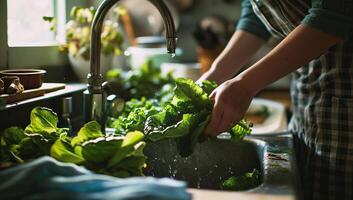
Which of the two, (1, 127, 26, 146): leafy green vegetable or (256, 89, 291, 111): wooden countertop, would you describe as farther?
(256, 89, 291, 111): wooden countertop

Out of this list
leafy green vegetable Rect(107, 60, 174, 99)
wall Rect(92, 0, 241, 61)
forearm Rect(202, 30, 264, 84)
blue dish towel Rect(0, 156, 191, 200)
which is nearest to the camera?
blue dish towel Rect(0, 156, 191, 200)

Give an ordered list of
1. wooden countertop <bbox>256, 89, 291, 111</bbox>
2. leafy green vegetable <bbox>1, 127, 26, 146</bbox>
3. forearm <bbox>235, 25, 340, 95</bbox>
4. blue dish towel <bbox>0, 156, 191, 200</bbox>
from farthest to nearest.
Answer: wooden countertop <bbox>256, 89, 291, 111</bbox> → forearm <bbox>235, 25, 340, 95</bbox> → leafy green vegetable <bbox>1, 127, 26, 146</bbox> → blue dish towel <bbox>0, 156, 191, 200</bbox>

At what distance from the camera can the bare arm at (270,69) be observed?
83 centimetres

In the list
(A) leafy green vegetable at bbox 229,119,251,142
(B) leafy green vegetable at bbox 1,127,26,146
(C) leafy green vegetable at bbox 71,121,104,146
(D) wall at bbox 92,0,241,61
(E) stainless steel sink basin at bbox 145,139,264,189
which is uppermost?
(D) wall at bbox 92,0,241,61

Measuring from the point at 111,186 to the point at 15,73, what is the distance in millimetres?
495

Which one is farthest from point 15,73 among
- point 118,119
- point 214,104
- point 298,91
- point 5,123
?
point 298,91

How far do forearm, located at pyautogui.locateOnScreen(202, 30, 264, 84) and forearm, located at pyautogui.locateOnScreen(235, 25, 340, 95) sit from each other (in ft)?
1.11

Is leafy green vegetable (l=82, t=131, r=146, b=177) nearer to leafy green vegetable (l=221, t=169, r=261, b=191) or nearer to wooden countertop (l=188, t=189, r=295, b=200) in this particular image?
wooden countertop (l=188, t=189, r=295, b=200)

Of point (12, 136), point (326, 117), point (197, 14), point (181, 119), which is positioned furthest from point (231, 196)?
point (197, 14)

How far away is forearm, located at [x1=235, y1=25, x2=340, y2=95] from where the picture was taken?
0.85m

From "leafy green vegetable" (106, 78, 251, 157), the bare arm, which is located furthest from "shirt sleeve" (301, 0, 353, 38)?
"leafy green vegetable" (106, 78, 251, 157)

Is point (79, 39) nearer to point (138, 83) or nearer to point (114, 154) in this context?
point (138, 83)

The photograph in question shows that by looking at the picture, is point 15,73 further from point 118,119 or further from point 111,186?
point 111,186

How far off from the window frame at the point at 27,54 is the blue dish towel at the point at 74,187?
1.50ft
